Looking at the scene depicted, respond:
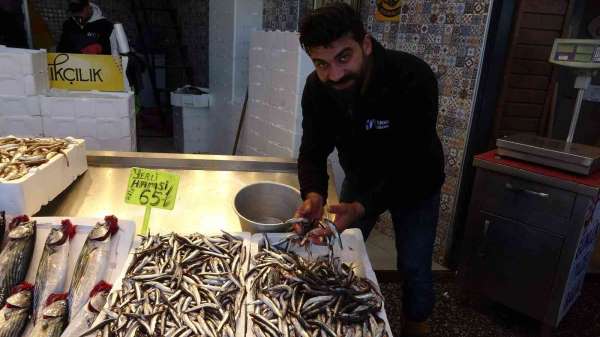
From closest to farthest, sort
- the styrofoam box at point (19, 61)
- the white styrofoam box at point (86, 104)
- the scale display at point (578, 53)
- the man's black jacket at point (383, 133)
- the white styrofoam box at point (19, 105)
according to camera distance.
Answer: the man's black jacket at point (383, 133), the scale display at point (578, 53), the styrofoam box at point (19, 61), the white styrofoam box at point (19, 105), the white styrofoam box at point (86, 104)

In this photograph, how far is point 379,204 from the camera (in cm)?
196

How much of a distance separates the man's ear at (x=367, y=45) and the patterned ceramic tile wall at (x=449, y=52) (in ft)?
6.33

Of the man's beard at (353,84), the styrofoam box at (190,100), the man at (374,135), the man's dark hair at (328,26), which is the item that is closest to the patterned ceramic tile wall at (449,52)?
the man at (374,135)

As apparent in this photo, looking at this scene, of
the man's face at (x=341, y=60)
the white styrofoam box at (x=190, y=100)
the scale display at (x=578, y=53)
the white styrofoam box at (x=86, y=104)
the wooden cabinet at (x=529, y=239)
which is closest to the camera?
the man's face at (x=341, y=60)

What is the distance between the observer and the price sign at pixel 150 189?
5.97ft

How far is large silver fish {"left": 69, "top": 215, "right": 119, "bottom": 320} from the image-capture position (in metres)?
1.44

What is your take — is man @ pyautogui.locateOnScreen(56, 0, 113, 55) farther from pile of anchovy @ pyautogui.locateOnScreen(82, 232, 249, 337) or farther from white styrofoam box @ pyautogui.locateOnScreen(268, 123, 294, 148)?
pile of anchovy @ pyautogui.locateOnScreen(82, 232, 249, 337)

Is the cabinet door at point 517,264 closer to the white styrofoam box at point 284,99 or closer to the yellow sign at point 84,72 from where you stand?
the white styrofoam box at point 284,99

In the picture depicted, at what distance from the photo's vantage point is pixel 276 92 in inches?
176

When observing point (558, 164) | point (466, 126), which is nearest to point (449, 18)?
point (466, 126)

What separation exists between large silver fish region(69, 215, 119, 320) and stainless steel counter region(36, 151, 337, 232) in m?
0.31

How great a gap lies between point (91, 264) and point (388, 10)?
3.49 metres

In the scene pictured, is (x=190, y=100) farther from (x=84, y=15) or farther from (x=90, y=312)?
(x=90, y=312)

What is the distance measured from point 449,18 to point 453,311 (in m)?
2.43
